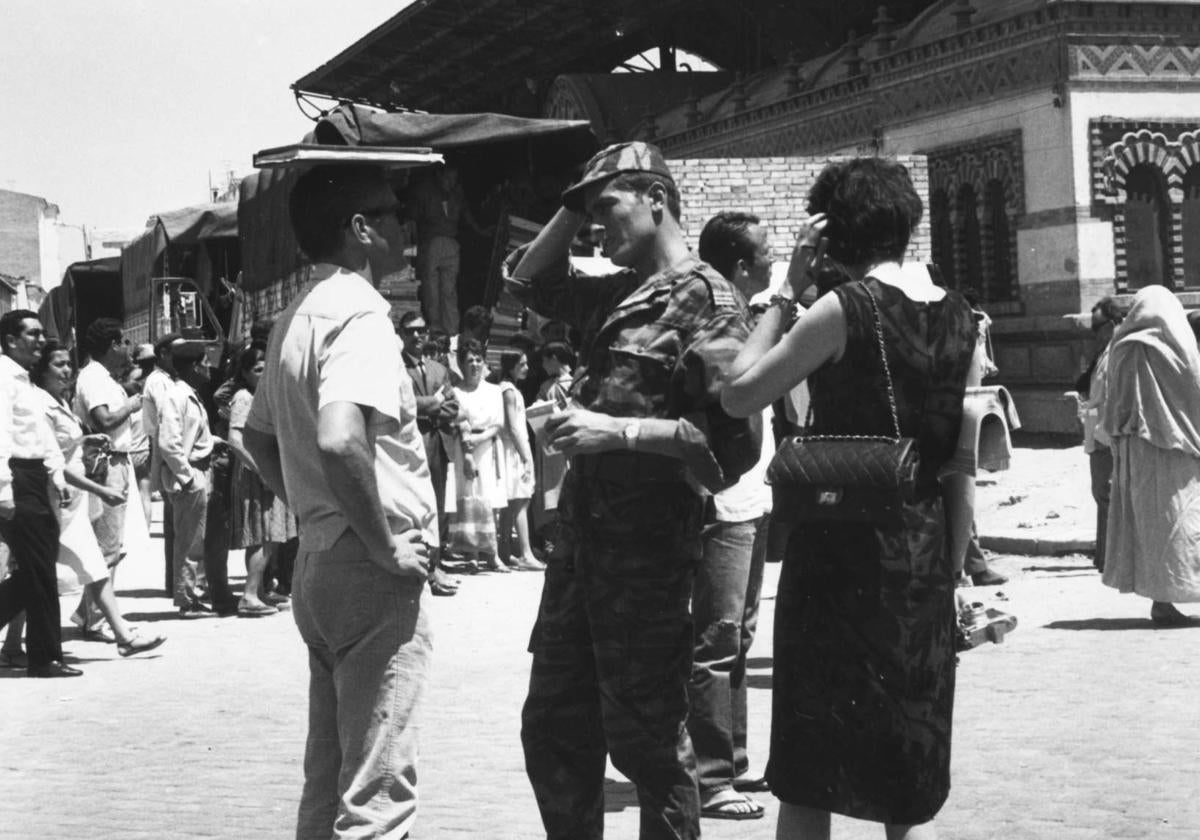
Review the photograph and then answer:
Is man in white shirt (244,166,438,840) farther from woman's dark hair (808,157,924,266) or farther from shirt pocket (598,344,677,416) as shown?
woman's dark hair (808,157,924,266)

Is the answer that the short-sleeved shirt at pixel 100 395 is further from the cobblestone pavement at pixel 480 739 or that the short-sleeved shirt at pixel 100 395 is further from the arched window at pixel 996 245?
the arched window at pixel 996 245

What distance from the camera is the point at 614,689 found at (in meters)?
4.90

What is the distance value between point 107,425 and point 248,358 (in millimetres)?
1167

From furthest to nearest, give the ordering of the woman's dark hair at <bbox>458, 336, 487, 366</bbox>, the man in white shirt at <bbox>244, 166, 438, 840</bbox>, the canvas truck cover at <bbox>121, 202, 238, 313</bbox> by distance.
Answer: the canvas truck cover at <bbox>121, 202, 238, 313</bbox>
the woman's dark hair at <bbox>458, 336, 487, 366</bbox>
the man in white shirt at <bbox>244, 166, 438, 840</bbox>

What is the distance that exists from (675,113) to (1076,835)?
31260mm

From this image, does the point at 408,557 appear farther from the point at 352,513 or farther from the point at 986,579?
the point at 986,579

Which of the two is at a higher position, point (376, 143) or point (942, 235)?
point (942, 235)

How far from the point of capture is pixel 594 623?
4.95 meters

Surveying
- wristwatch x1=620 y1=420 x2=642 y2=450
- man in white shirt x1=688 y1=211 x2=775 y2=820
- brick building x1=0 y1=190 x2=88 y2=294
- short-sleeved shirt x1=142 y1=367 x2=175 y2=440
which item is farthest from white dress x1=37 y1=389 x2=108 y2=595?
brick building x1=0 y1=190 x2=88 y2=294

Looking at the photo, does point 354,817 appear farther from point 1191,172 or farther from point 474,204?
point 1191,172

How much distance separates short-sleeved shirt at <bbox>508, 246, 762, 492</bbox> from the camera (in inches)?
194

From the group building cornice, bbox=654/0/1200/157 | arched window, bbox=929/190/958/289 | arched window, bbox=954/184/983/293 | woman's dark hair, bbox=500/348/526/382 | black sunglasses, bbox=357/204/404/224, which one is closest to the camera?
black sunglasses, bbox=357/204/404/224

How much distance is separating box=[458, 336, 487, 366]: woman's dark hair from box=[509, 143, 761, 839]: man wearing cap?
35.2 feet

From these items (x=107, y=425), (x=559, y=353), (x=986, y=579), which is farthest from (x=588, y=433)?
(x=559, y=353)
